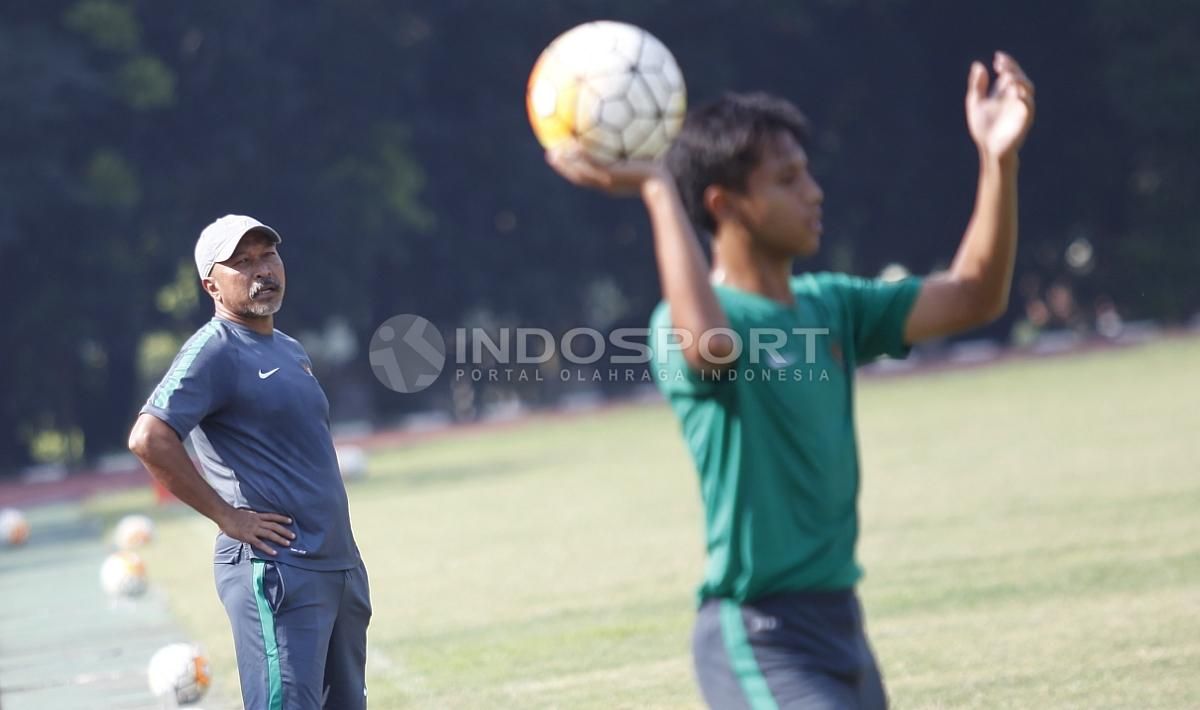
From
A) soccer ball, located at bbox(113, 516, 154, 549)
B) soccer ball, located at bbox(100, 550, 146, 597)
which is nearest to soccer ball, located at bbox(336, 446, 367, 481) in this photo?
soccer ball, located at bbox(113, 516, 154, 549)

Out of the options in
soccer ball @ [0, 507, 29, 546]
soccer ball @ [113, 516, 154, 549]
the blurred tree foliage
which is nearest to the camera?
soccer ball @ [113, 516, 154, 549]

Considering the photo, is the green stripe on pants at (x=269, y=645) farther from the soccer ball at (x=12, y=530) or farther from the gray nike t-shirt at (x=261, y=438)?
the soccer ball at (x=12, y=530)

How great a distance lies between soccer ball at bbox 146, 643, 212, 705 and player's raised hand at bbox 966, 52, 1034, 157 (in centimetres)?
607

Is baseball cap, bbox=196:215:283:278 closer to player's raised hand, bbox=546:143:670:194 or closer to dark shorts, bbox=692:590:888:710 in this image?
player's raised hand, bbox=546:143:670:194

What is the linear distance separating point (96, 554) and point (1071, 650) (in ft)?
39.3

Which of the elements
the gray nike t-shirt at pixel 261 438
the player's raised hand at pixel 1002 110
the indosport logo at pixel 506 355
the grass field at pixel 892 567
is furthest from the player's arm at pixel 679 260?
the indosport logo at pixel 506 355

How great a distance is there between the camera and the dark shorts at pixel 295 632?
19.5 feet

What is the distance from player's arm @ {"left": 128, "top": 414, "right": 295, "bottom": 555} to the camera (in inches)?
239

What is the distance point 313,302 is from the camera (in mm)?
41000

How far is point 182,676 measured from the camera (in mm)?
9227

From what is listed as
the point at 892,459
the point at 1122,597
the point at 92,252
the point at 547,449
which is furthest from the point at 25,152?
the point at 1122,597

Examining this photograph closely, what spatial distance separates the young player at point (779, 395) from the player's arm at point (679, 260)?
0.08 metres

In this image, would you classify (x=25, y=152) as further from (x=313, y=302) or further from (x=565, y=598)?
(x=565, y=598)

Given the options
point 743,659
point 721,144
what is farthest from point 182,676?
point 721,144
